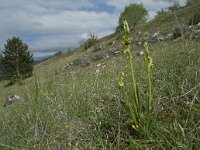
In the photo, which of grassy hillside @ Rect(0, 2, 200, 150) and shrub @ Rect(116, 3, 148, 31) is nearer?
grassy hillside @ Rect(0, 2, 200, 150)

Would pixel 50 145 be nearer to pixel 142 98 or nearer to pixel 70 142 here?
pixel 70 142

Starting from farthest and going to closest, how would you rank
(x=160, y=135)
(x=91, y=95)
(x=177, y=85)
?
(x=91, y=95) < (x=177, y=85) < (x=160, y=135)

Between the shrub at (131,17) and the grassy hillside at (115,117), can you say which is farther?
the shrub at (131,17)

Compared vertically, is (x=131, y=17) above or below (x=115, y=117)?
above

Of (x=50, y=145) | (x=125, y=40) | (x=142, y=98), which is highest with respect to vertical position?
(x=125, y=40)

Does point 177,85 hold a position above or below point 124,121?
above

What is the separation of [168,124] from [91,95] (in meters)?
1.20

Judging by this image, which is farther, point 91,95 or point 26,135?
point 91,95

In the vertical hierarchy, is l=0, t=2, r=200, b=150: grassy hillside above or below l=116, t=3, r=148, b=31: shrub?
below

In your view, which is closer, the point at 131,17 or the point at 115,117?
the point at 115,117

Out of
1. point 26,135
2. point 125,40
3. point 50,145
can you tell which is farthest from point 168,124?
point 26,135

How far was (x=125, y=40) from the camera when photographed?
264 cm

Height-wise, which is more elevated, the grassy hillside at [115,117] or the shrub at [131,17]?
the shrub at [131,17]

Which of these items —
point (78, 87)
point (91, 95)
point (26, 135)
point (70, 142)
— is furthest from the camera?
point (78, 87)
